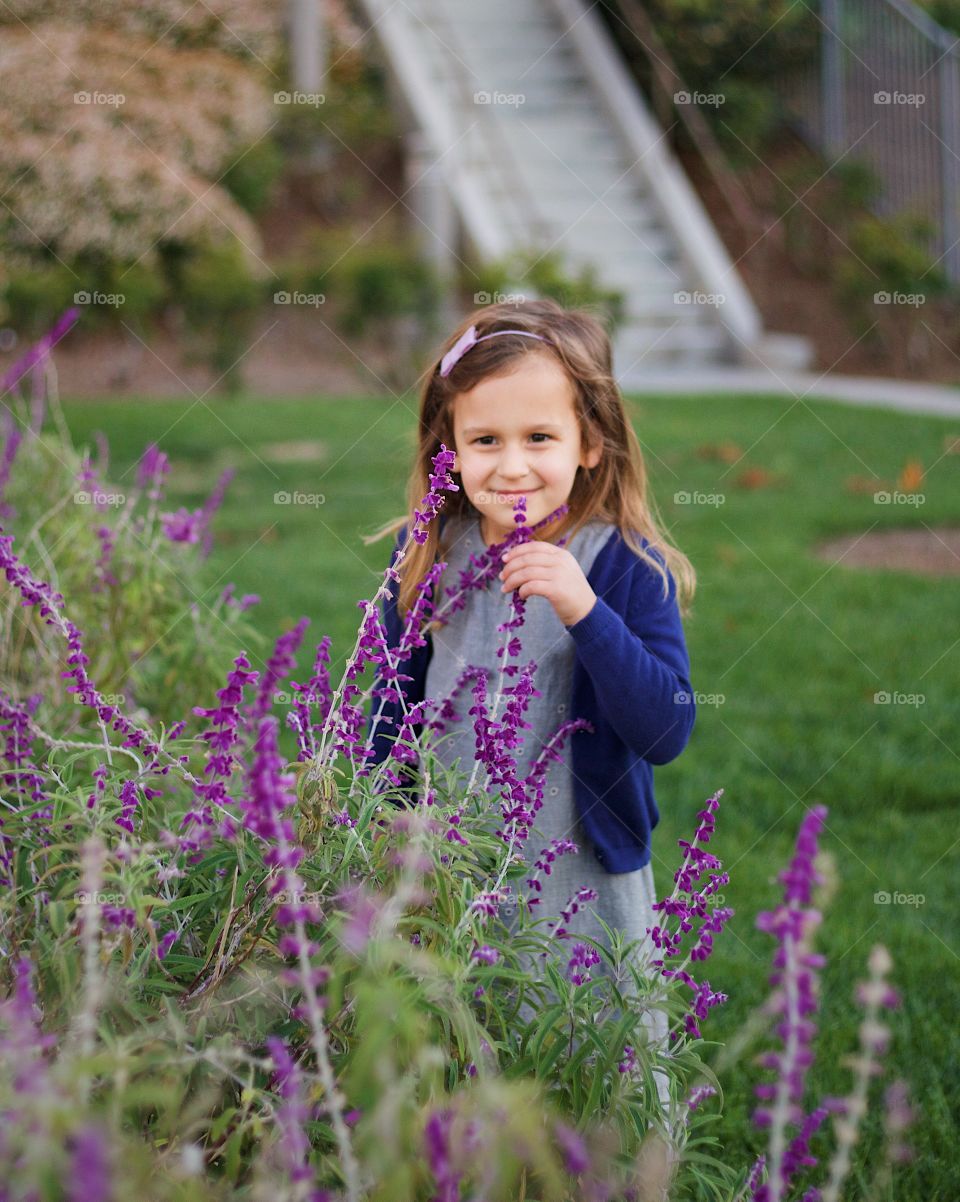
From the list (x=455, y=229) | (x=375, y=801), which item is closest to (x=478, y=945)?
(x=375, y=801)

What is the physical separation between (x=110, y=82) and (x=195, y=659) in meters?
9.71

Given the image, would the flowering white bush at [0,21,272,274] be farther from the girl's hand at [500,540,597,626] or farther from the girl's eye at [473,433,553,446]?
the girl's hand at [500,540,597,626]

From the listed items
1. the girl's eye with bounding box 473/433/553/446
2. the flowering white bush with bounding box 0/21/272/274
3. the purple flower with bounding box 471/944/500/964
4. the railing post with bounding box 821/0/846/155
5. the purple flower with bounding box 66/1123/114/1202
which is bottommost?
the purple flower with bounding box 66/1123/114/1202

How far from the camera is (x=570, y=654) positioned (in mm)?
2318

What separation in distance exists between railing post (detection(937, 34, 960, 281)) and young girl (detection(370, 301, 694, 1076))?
10674 millimetres

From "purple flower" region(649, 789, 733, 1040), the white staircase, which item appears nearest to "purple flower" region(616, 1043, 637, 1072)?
"purple flower" region(649, 789, 733, 1040)

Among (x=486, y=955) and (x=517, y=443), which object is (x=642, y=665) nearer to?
(x=517, y=443)

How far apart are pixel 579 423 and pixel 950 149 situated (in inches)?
441

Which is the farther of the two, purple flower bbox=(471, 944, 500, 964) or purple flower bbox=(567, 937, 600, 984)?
purple flower bbox=(567, 937, 600, 984)

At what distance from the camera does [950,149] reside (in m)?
12.1

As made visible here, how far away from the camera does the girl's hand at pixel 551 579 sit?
6.33 ft

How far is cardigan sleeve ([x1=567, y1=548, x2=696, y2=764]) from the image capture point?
77.6 inches

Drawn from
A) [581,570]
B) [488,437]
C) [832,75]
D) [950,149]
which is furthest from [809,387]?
[581,570]

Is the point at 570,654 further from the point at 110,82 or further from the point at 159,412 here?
the point at 110,82
